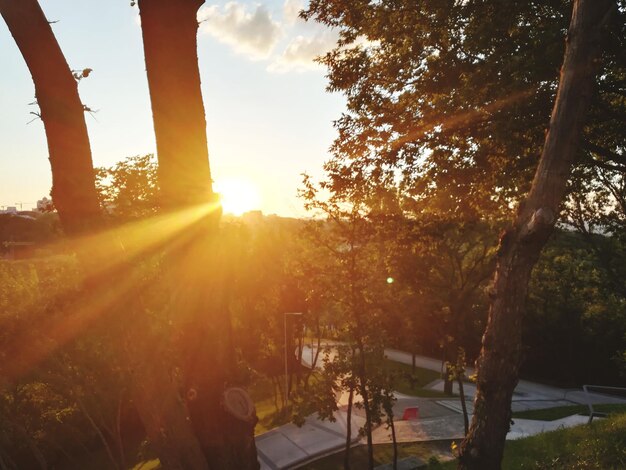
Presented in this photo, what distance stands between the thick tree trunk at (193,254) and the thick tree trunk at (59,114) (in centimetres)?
56

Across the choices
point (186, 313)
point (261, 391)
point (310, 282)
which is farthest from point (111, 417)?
point (186, 313)

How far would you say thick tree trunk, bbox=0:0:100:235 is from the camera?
3.06 m

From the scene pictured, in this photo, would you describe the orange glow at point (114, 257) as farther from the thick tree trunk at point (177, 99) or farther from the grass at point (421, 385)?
the grass at point (421, 385)

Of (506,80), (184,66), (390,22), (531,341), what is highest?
(390,22)

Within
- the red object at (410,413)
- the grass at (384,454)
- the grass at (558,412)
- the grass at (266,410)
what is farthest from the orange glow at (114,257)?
the grass at (558,412)

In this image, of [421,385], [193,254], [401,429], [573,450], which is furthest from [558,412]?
[193,254]

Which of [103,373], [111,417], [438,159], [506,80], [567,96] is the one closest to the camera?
[567,96]

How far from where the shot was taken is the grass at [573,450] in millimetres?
6749

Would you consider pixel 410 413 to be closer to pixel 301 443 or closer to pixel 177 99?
pixel 301 443

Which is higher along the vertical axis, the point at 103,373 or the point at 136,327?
the point at 136,327

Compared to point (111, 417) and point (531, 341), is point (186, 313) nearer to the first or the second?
point (111, 417)

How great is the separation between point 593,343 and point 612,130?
2272 cm

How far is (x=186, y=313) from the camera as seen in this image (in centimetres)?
354

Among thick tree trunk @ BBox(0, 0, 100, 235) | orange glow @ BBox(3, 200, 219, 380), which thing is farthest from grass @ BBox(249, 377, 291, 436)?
thick tree trunk @ BBox(0, 0, 100, 235)
